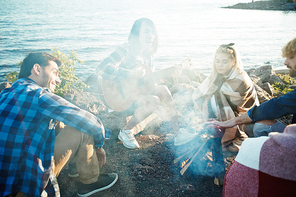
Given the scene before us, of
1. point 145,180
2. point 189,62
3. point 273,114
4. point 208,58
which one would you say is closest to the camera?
point 273,114

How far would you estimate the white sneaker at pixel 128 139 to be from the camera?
3.11m

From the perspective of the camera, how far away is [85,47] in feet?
49.9

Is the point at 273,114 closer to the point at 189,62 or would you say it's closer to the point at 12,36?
the point at 189,62

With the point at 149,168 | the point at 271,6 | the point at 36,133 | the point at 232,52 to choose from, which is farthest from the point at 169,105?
the point at 271,6

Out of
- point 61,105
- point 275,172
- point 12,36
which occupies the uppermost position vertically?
point 12,36

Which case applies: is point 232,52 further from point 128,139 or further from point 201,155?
A: point 128,139

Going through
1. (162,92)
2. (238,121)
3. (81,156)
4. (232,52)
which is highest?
(232,52)

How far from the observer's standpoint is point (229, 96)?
9.79ft

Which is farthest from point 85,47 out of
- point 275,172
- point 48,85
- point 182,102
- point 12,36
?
point 275,172

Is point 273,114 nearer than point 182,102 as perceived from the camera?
Yes

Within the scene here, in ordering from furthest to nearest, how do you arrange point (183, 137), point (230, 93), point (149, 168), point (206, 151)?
point (183, 137), point (230, 93), point (149, 168), point (206, 151)

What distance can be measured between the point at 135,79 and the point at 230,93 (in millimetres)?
1665

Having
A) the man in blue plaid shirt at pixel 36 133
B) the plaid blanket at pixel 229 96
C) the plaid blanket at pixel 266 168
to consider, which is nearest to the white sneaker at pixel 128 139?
the man in blue plaid shirt at pixel 36 133

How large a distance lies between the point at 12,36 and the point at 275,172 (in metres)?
23.7
